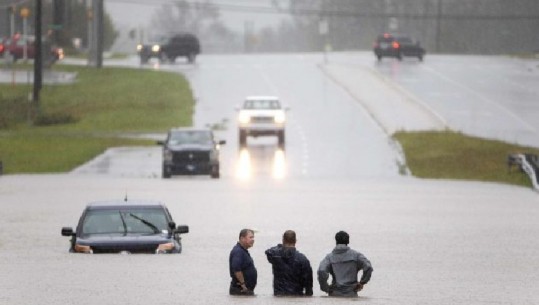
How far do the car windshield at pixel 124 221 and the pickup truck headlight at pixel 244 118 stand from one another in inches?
1666

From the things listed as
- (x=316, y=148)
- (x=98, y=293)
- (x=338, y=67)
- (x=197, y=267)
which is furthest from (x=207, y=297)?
(x=338, y=67)

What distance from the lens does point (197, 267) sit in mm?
27703

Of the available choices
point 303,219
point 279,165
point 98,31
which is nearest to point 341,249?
point 303,219

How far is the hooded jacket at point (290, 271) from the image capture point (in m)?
22.0

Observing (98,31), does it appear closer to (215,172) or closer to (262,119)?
(262,119)

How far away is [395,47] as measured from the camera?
12231cm

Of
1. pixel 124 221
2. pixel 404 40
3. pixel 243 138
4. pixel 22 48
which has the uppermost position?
pixel 124 221

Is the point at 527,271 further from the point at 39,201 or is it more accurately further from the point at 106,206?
the point at 39,201

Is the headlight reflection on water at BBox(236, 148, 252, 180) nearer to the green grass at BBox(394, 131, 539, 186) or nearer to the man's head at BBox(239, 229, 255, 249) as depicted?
the green grass at BBox(394, 131, 539, 186)

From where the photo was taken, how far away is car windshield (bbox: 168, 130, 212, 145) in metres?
58.8

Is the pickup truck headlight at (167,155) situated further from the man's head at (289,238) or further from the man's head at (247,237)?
the man's head at (289,238)

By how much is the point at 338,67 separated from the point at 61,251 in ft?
277

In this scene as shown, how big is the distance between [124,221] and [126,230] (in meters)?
0.19

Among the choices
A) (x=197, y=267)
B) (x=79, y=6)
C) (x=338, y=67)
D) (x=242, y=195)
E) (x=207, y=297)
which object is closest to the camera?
(x=207, y=297)
